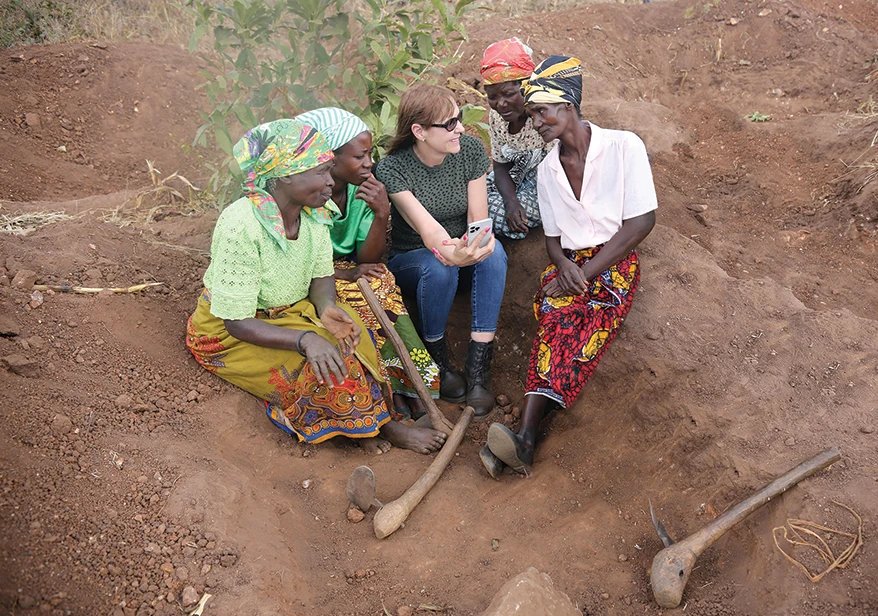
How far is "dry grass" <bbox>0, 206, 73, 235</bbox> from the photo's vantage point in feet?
12.8

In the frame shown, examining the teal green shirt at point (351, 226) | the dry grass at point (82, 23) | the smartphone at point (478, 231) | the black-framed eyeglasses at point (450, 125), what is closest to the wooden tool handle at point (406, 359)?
the teal green shirt at point (351, 226)

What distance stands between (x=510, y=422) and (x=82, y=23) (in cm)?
611

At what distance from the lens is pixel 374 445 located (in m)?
3.31

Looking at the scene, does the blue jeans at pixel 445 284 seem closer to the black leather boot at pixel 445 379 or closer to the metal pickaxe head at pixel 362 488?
the black leather boot at pixel 445 379

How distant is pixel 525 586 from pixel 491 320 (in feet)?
5.03

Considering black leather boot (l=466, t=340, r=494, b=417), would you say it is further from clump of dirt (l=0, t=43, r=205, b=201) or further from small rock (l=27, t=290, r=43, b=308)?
clump of dirt (l=0, t=43, r=205, b=201)

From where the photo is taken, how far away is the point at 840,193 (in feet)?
14.4

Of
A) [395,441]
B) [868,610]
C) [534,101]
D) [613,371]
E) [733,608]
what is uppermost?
[534,101]

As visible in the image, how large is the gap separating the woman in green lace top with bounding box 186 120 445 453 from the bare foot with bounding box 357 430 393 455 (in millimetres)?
10

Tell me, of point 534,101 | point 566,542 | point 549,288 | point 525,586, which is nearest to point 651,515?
point 566,542

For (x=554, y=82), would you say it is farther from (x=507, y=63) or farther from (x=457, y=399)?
(x=457, y=399)

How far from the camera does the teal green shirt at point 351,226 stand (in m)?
3.49

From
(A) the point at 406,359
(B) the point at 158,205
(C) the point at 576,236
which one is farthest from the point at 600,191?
(B) the point at 158,205

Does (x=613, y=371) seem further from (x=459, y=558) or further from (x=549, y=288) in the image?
(x=459, y=558)
